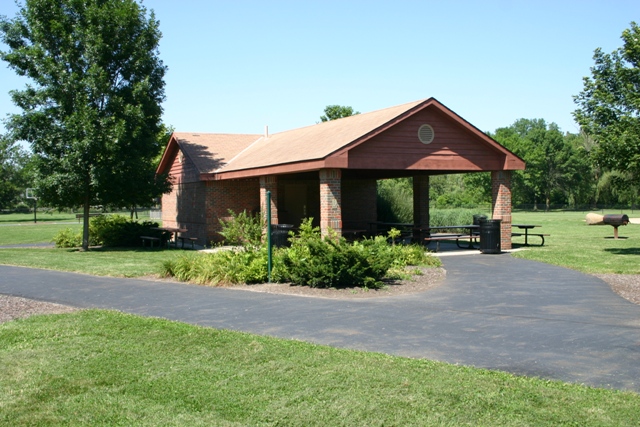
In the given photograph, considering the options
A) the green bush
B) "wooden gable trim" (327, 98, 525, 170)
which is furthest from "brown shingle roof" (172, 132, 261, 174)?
the green bush

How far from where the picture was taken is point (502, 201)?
1992cm

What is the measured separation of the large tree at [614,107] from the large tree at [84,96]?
1515 cm

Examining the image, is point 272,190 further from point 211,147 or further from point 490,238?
point 490,238

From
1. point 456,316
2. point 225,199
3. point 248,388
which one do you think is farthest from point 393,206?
point 248,388

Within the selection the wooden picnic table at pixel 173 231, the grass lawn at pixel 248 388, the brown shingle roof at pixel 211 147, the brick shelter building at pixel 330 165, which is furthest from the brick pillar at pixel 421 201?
the grass lawn at pixel 248 388

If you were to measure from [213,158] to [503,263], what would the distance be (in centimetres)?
Answer: 1294

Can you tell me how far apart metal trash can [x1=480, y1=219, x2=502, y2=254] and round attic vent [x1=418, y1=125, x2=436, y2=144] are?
323cm

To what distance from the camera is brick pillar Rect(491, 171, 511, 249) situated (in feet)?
65.4

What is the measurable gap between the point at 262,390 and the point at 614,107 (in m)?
15.0

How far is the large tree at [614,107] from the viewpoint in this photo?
16.1 meters

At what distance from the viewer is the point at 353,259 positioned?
488 inches

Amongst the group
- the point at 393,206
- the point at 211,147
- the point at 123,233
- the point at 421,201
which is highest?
the point at 211,147

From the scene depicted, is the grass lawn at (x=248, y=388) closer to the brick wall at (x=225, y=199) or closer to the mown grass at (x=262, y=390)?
the mown grass at (x=262, y=390)

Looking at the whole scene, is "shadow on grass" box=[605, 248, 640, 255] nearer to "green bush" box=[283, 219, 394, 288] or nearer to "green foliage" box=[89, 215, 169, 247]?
"green bush" box=[283, 219, 394, 288]
